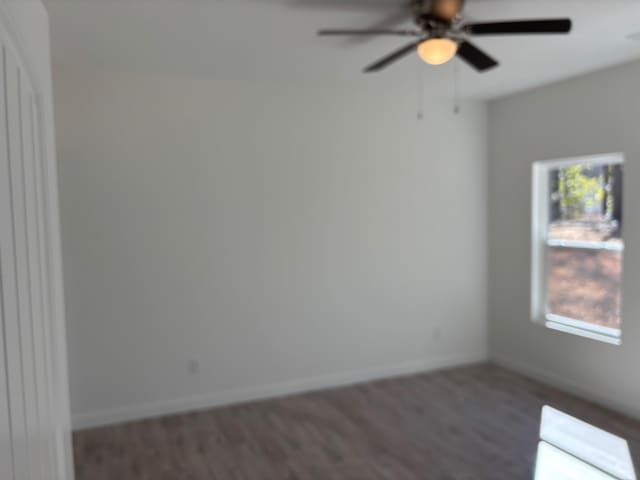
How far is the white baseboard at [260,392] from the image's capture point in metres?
3.47

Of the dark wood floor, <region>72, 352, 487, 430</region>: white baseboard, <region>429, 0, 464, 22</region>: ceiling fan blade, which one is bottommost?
the dark wood floor

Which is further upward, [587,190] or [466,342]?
[587,190]

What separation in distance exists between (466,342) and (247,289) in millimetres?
2276

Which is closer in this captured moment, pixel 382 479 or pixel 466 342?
pixel 382 479

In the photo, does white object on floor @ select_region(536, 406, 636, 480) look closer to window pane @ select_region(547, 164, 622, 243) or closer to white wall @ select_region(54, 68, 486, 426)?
window pane @ select_region(547, 164, 622, 243)

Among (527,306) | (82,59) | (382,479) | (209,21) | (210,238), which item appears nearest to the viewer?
(209,21)

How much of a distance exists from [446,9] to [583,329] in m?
2.83

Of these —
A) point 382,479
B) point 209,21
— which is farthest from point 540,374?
point 209,21

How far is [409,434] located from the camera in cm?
326

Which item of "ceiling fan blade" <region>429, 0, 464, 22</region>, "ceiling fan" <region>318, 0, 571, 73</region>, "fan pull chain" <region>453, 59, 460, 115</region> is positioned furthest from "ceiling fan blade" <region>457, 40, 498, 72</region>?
"fan pull chain" <region>453, 59, 460, 115</region>

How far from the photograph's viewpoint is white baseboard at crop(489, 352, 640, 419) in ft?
11.0

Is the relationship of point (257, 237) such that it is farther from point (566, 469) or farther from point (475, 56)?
point (566, 469)

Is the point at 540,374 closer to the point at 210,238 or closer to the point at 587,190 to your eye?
the point at 587,190

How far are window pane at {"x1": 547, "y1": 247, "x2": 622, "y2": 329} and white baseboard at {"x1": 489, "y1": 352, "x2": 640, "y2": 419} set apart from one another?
20.4 inches
